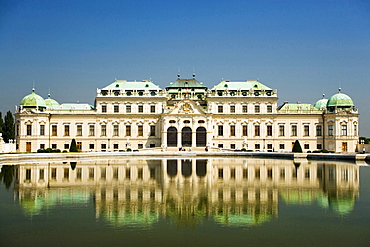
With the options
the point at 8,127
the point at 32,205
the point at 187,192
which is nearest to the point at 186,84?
the point at 8,127

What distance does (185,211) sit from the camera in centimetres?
1922

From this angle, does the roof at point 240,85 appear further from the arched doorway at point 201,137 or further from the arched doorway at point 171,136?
the arched doorway at point 171,136

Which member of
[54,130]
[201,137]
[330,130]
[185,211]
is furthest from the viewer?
[330,130]

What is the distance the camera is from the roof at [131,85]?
250 feet

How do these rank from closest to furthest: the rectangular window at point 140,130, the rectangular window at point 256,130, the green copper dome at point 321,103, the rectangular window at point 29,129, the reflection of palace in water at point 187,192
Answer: the reflection of palace in water at point 187,192
the rectangular window at point 29,129
the rectangular window at point 140,130
the rectangular window at point 256,130
the green copper dome at point 321,103

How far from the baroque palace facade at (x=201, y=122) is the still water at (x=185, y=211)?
140 feet

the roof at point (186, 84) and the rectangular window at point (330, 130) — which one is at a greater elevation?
the roof at point (186, 84)

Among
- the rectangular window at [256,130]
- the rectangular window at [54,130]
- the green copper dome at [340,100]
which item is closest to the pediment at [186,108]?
the rectangular window at [256,130]

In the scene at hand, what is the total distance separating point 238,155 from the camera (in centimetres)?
6047

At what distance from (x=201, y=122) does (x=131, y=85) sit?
622 inches

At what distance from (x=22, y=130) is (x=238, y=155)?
39574 mm

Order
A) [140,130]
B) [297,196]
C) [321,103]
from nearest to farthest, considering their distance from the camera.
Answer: [297,196]
[140,130]
[321,103]

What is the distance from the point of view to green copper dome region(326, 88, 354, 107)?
74.8 m

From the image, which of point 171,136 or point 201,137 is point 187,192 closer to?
point 171,136
